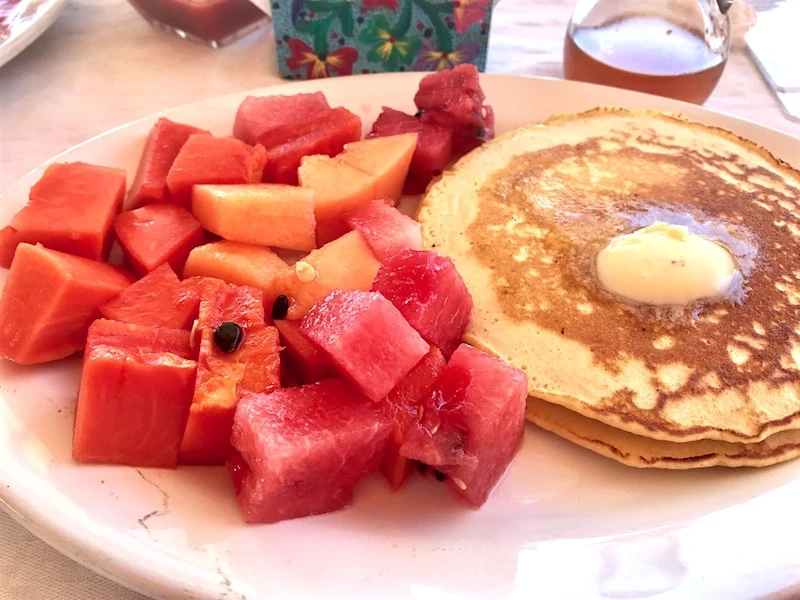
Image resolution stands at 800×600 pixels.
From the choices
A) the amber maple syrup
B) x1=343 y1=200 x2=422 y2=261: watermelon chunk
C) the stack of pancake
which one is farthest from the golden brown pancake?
the amber maple syrup

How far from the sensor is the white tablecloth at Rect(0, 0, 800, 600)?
2.04 metres

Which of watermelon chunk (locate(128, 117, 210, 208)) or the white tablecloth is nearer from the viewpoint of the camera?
watermelon chunk (locate(128, 117, 210, 208))

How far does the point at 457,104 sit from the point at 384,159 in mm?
270

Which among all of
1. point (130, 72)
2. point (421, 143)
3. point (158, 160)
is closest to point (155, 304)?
point (158, 160)

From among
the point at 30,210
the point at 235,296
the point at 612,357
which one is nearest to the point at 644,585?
the point at 612,357

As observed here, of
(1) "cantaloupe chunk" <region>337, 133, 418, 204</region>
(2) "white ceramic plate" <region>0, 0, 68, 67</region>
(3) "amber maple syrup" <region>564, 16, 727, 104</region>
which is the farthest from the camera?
(2) "white ceramic plate" <region>0, 0, 68, 67</region>

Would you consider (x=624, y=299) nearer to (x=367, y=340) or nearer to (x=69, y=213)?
(x=367, y=340)

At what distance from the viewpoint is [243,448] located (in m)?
1.00

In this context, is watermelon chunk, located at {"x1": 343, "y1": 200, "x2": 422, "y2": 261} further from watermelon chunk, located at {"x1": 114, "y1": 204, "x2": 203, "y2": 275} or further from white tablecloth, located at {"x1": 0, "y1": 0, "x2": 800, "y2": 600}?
white tablecloth, located at {"x1": 0, "y1": 0, "x2": 800, "y2": 600}

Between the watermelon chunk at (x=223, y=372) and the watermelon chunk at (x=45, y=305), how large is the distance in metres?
0.22

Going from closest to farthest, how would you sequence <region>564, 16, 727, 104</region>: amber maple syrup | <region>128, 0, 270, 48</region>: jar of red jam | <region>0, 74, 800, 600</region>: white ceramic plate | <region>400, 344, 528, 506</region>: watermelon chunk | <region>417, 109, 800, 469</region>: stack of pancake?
<region>0, 74, 800, 600</region>: white ceramic plate, <region>400, 344, 528, 506</region>: watermelon chunk, <region>417, 109, 800, 469</region>: stack of pancake, <region>564, 16, 727, 104</region>: amber maple syrup, <region>128, 0, 270, 48</region>: jar of red jam

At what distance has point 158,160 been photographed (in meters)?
1.50

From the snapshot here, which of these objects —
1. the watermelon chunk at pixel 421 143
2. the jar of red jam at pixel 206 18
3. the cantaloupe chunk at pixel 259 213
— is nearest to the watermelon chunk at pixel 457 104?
the watermelon chunk at pixel 421 143

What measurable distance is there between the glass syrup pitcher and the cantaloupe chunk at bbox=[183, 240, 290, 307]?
1230mm
